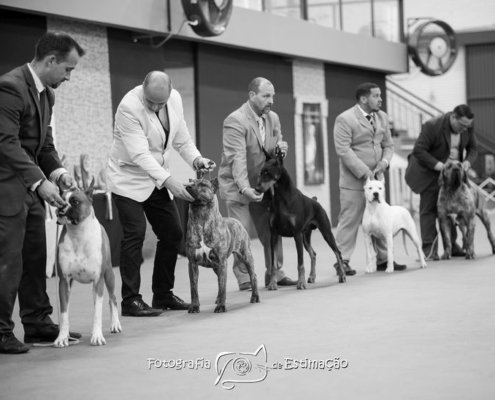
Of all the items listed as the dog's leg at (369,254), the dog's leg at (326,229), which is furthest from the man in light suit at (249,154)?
the dog's leg at (369,254)

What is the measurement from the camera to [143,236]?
5.86m

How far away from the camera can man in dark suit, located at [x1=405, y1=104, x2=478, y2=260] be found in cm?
892

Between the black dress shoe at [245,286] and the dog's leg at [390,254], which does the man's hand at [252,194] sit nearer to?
the black dress shoe at [245,286]

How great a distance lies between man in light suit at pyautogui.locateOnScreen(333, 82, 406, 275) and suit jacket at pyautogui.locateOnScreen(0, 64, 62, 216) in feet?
12.0

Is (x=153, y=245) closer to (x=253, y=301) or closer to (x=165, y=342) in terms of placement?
(x=253, y=301)

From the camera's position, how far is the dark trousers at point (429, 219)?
902cm

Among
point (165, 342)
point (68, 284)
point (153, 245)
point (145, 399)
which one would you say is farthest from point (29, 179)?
point (153, 245)

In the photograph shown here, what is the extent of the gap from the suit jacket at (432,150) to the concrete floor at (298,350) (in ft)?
7.06

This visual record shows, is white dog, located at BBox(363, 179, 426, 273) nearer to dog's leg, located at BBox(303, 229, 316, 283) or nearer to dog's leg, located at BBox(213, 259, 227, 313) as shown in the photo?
dog's leg, located at BBox(303, 229, 316, 283)

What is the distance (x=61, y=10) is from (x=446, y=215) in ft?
13.1

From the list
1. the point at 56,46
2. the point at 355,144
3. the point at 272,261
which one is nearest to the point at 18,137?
the point at 56,46

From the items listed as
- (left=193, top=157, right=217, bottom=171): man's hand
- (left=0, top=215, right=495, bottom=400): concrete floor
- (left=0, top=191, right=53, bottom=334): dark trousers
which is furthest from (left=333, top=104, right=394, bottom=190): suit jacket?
(left=0, top=191, right=53, bottom=334): dark trousers

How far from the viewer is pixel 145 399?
3.57 m

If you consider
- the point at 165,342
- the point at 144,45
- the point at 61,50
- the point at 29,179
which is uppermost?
the point at 144,45
